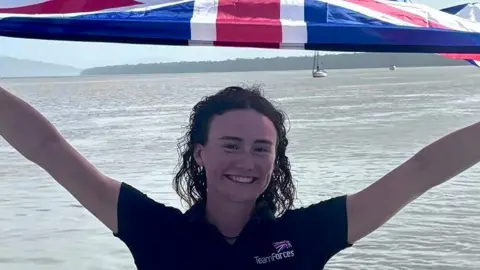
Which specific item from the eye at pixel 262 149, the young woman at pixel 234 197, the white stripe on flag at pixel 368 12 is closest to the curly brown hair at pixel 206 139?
the young woman at pixel 234 197

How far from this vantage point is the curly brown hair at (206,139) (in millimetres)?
2268

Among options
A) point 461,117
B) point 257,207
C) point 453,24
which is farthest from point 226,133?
point 461,117

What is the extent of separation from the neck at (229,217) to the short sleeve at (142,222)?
0.11 meters

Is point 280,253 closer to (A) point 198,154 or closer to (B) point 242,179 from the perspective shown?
(B) point 242,179

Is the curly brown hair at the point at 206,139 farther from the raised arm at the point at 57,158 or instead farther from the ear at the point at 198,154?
the raised arm at the point at 57,158

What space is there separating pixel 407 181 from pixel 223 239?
56cm

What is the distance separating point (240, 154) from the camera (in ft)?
7.12

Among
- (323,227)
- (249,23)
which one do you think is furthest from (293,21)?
(323,227)

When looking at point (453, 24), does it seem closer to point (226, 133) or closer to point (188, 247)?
point (226, 133)

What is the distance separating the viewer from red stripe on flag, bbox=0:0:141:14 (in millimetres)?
2424

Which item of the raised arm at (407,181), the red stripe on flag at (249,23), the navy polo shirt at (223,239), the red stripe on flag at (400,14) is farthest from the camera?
the red stripe on flag at (400,14)

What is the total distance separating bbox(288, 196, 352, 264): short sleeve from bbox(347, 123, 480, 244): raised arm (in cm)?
2

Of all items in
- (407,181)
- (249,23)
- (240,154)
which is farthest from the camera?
(249,23)

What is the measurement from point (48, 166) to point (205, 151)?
464 mm
